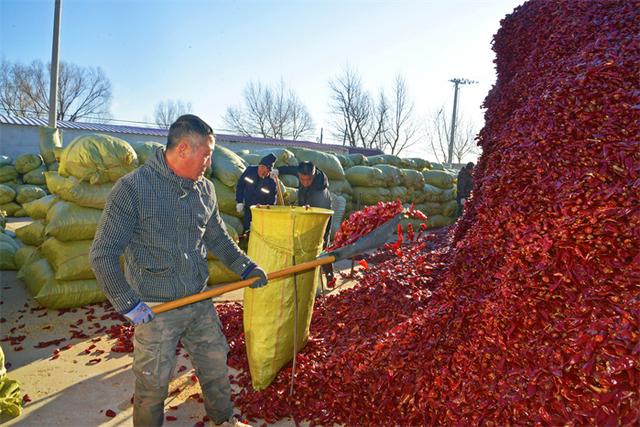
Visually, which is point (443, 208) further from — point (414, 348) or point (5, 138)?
point (5, 138)

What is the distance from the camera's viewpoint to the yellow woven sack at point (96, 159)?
13.9 ft

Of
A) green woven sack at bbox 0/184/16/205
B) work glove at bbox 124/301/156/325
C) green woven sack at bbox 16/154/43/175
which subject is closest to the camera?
work glove at bbox 124/301/156/325

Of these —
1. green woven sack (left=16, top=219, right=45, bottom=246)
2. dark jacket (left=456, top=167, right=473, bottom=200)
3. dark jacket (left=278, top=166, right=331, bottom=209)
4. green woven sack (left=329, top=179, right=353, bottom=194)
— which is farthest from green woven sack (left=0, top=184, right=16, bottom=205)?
dark jacket (left=456, top=167, right=473, bottom=200)

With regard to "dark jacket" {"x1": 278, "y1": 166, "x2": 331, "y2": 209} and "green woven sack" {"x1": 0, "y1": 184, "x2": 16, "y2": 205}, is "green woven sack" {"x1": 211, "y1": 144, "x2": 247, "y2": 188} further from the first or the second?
"green woven sack" {"x1": 0, "y1": 184, "x2": 16, "y2": 205}

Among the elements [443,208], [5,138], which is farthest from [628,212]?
[5,138]

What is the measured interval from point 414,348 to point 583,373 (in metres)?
0.90

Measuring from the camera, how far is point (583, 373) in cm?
155

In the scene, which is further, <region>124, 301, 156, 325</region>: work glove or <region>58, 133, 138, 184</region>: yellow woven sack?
<region>58, 133, 138, 184</region>: yellow woven sack

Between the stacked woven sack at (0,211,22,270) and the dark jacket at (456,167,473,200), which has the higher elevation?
the dark jacket at (456,167,473,200)

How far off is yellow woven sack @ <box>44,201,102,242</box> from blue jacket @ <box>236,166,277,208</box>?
1588mm

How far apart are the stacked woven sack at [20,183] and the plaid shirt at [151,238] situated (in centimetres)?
1087

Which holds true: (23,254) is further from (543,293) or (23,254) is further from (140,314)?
(543,293)

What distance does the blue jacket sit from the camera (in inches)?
191

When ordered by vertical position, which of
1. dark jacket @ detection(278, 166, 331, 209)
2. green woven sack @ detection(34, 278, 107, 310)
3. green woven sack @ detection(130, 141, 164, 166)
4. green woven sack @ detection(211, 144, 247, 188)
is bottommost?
green woven sack @ detection(34, 278, 107, 310)
